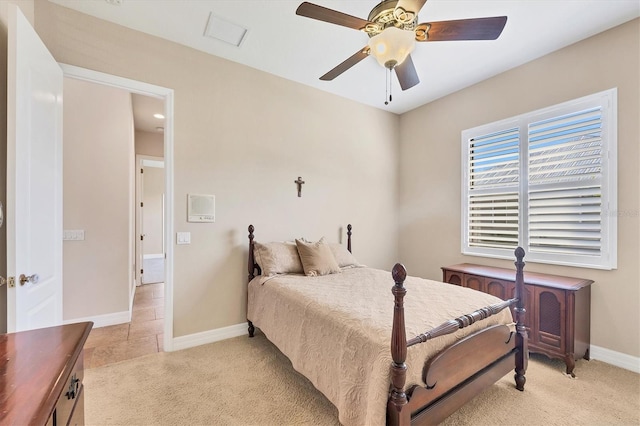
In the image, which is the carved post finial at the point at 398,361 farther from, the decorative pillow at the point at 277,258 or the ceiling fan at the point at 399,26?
the decorative pillow at the point at 277,258

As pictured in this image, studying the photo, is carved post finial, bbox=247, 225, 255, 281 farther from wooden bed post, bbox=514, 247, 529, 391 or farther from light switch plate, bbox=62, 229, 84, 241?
wooden bed post, bbox=514, 247, 529, 391

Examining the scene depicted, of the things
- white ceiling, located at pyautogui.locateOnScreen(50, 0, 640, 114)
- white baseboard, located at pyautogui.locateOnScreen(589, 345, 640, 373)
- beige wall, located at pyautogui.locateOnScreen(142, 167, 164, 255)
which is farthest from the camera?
beige wall, located at pyautogui.locateOnScreen(142, 167, 164, 255)

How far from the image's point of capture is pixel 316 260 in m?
2.94

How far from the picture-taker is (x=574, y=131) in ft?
8.97

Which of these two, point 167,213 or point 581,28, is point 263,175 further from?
point 581,28

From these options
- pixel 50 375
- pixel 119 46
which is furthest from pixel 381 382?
pixel 119 46

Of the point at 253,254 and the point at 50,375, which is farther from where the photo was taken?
the point at 253,254

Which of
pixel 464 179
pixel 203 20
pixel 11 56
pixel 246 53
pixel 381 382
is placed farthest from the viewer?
pixel 464 179

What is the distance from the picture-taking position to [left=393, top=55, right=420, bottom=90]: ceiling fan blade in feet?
6.88

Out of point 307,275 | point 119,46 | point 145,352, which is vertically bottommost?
point 145,352

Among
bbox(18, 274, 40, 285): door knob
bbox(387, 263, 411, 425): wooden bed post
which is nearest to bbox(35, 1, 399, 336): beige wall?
bbox(18, 274, 40, 285): door knob

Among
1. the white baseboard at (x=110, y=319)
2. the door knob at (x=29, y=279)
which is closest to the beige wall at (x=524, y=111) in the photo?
the white baseboard at (x=110, y=319)

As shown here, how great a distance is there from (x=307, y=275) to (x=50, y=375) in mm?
2149

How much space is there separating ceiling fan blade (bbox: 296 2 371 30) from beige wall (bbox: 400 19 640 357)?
2413mm
